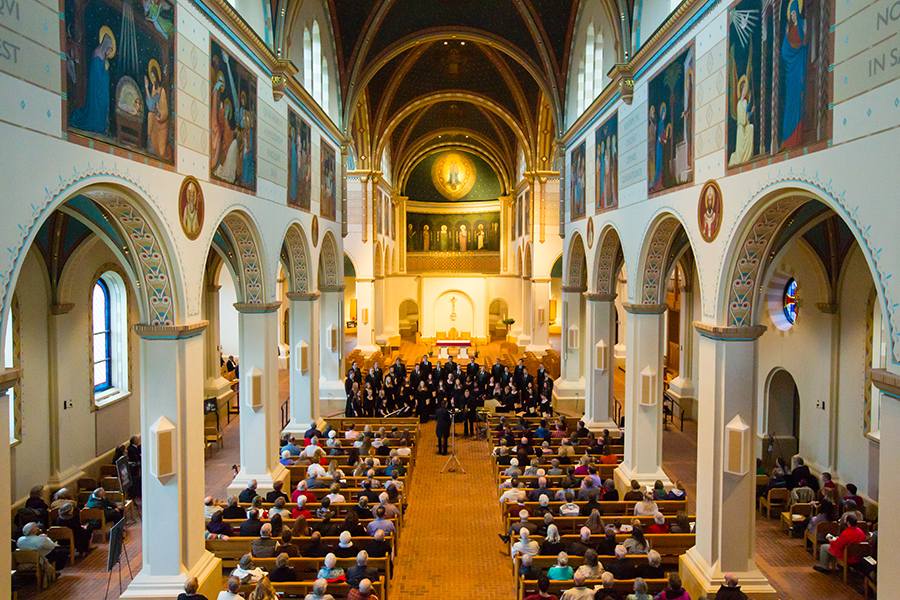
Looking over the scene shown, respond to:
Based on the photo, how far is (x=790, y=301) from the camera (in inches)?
621

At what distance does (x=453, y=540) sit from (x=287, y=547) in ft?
12.7

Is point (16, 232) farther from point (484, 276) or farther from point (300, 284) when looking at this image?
point (484, 276)

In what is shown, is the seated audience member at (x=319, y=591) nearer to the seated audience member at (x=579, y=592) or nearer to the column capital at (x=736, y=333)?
the seated audience member at (x=579, y=592)

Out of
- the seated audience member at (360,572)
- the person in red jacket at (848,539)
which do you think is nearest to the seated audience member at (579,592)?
the seated audience member at (360,572)

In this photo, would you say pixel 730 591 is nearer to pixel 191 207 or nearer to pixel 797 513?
pixel 797 513

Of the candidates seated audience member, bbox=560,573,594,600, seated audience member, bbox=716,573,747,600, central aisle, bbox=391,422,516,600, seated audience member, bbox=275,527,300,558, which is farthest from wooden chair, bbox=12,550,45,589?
seated audience member, bbox=716,573,747,600

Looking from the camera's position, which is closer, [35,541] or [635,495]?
[35,541]

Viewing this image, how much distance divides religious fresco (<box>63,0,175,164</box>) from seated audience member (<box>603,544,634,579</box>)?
28.1 feet

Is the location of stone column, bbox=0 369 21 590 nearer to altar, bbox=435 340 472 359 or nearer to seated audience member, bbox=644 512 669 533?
seated audience member, bbox=644 512 669 533

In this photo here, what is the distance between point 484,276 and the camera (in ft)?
133

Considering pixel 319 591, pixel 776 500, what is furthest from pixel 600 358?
pixel 319 591

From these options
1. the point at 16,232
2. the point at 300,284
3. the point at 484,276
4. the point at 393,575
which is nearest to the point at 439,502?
the point at 393,575

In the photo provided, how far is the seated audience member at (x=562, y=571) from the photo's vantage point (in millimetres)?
9031

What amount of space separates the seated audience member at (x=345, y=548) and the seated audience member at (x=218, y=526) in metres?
2.08
